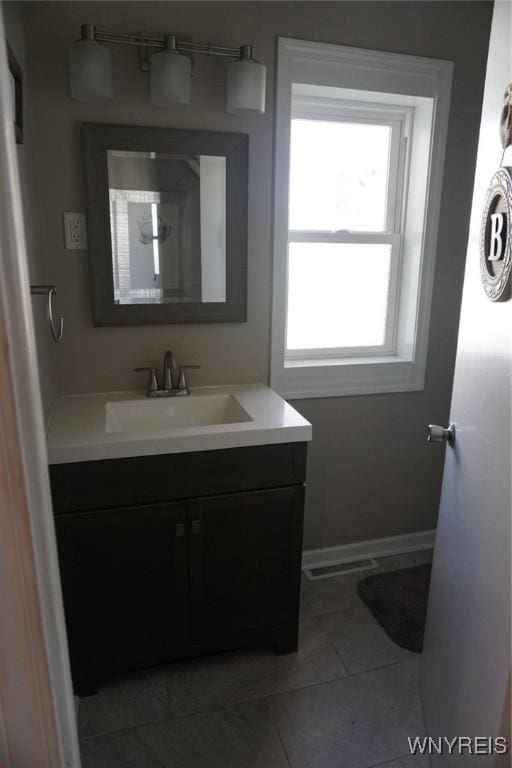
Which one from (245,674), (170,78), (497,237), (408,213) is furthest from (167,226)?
(245,674)

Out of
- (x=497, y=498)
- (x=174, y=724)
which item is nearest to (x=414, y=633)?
(x=174, y=724)

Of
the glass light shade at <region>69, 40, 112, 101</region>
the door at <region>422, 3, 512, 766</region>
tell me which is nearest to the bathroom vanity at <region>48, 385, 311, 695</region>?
the door at <region>422, 3, 512, 766</region>

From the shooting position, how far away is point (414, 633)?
76.0 inches

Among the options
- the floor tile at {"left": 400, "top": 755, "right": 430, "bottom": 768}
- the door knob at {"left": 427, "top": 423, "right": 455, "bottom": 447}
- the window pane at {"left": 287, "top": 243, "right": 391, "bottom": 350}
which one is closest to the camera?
the door knob at {"left": 427, "top": 423, "right": 455, "bottom": 447}

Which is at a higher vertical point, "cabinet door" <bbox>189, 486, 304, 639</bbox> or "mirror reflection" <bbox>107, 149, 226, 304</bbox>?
"mirror reflection" <bbox>107, 149, 226, 304</bbox>

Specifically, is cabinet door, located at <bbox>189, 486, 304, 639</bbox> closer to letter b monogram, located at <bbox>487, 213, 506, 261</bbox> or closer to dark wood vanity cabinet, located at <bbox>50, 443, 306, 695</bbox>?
dark wood vanity cabinet, located at <bbox>50, 443, 306, 695</bbox>

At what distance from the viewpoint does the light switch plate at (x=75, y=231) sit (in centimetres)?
175

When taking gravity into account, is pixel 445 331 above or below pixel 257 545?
above

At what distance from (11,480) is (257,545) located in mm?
1282

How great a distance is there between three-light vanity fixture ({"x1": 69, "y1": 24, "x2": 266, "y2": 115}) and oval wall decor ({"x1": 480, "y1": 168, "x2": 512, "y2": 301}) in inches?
38.6

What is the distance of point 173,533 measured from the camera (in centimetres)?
159

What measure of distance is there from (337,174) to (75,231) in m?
1.11

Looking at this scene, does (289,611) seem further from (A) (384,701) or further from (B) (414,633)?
(B) (414,633)

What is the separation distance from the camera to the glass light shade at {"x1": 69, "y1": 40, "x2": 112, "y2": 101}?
5.05 ft
